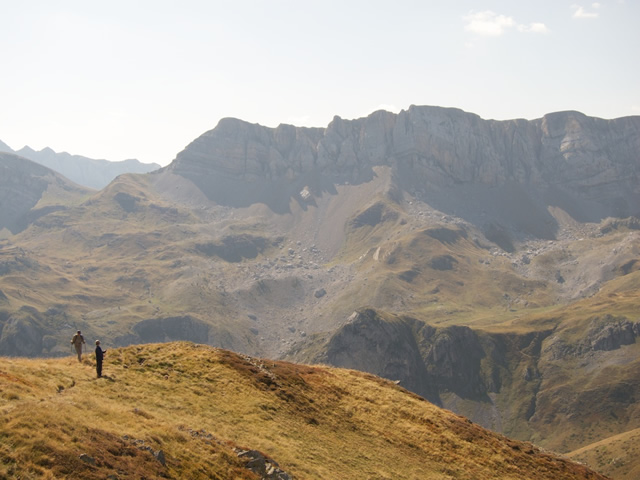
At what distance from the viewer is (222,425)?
43812mm

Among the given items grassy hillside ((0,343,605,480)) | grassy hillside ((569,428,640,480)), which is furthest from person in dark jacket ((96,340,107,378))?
grassy hillside ((569,428,640,480))

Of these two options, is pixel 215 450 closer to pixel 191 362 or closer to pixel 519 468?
pixel 191 362

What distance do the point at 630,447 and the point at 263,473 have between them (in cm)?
17916

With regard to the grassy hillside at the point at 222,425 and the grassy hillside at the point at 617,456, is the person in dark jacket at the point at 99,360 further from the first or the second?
the grassy hillside at the point at 617,456

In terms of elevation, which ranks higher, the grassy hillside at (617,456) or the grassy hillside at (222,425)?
the grassy hillside at (222,425)

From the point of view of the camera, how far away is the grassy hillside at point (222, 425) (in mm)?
30016

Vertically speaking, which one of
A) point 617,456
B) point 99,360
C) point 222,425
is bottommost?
Result: point 617,456

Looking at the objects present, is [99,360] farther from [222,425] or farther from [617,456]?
[617,456]

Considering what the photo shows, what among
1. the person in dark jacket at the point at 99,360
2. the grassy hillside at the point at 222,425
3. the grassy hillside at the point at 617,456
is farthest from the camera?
the grassy hillside at the point at 617,456

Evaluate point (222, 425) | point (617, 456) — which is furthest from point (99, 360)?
point (617, 456)

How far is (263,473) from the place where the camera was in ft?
119

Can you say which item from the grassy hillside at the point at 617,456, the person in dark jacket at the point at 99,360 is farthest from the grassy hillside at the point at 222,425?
the grassy hillside at the point at 617,456

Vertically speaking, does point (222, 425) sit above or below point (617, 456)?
above

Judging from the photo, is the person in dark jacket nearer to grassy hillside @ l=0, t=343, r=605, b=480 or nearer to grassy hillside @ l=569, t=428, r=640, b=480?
grassy hillside @ l=0, t=343, r=605, b=480
